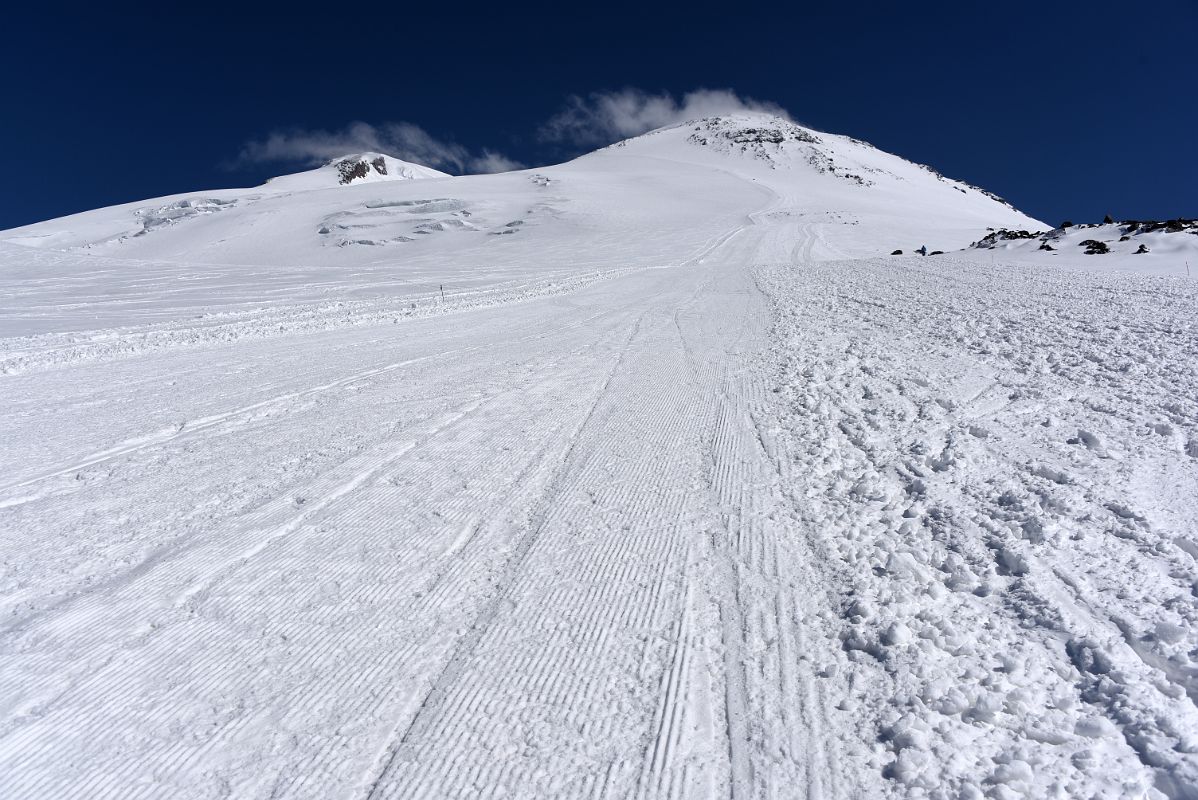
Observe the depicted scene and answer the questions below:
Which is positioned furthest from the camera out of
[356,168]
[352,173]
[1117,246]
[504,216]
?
[356,168]

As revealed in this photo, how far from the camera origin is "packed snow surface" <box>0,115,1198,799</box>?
7.50ft

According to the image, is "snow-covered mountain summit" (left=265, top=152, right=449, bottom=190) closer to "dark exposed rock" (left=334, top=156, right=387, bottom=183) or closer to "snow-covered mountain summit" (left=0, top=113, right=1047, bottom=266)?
"dark exposed rock" (left=334, top=156, right=387, bottom=183)

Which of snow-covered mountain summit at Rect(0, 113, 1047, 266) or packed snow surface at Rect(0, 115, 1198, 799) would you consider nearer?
packed snow surface at Rect(0, 115, 1198, 799)

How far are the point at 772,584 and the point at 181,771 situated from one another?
272 cm

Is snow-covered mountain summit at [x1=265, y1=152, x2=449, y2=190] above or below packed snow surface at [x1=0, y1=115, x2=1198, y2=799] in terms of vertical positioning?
above

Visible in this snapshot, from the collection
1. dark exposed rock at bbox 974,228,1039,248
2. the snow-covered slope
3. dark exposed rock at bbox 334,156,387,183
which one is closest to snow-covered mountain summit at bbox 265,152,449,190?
dark exposed rock at bbox 334,156,387,183

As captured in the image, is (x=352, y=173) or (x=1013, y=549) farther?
(x=352, y=173)

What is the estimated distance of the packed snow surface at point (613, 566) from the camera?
2.29 meters

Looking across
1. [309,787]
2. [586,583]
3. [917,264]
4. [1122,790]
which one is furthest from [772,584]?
[917,264]

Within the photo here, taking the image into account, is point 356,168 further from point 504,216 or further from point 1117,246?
point 1117,246

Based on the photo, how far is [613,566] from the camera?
3449 millimetres

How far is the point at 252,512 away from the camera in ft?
13.4

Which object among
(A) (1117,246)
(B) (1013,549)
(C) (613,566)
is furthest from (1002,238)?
(C) (613,566)

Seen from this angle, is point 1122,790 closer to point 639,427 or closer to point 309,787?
→ point 309,787
